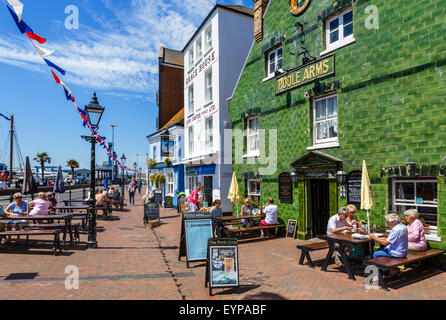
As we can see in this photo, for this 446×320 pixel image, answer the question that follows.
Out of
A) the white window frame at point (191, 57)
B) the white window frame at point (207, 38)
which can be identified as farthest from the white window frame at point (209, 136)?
the white window frame at point (191, 57)

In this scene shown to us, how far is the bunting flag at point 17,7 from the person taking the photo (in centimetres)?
644

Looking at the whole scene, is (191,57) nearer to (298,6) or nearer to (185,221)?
(298,6)

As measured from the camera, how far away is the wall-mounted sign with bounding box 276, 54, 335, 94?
10.1 m

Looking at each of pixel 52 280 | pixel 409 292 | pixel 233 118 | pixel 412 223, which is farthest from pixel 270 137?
pixel 52 280

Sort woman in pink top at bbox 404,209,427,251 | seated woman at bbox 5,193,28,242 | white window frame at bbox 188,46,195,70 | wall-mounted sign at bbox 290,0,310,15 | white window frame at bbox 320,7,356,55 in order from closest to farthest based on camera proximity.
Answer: woman in pink top at bbox 404,209,427,251 → white window frame at bbox 320,7,356,55 → seated woman at bbox 5,193,28,242 → wall-mounted sign at bbox 290,0,310,15 → white window frame at bbox 188,46,195,70

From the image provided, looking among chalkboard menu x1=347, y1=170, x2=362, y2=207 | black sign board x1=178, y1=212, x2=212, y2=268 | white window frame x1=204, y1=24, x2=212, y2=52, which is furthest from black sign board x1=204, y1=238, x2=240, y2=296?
white window frame x1=204, y1=24, x2=212, y2=52

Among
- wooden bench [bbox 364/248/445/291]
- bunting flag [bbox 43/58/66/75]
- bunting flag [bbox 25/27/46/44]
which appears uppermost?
bunting flag [bbox 25/27/46/44]

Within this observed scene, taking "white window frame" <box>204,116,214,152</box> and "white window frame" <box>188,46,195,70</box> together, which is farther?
"white window frame" <box>188,46,195,70</box>

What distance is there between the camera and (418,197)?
7727 millimetres

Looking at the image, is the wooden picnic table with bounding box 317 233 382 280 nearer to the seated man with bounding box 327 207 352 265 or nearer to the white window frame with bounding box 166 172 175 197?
the seated man with bounding box 327 207 352 265

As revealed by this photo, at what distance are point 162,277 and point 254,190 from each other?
8.31 metres

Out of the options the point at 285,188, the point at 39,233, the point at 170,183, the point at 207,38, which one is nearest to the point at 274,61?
the point at 285,188

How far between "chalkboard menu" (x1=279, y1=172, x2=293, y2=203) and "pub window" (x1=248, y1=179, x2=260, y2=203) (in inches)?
80.4
